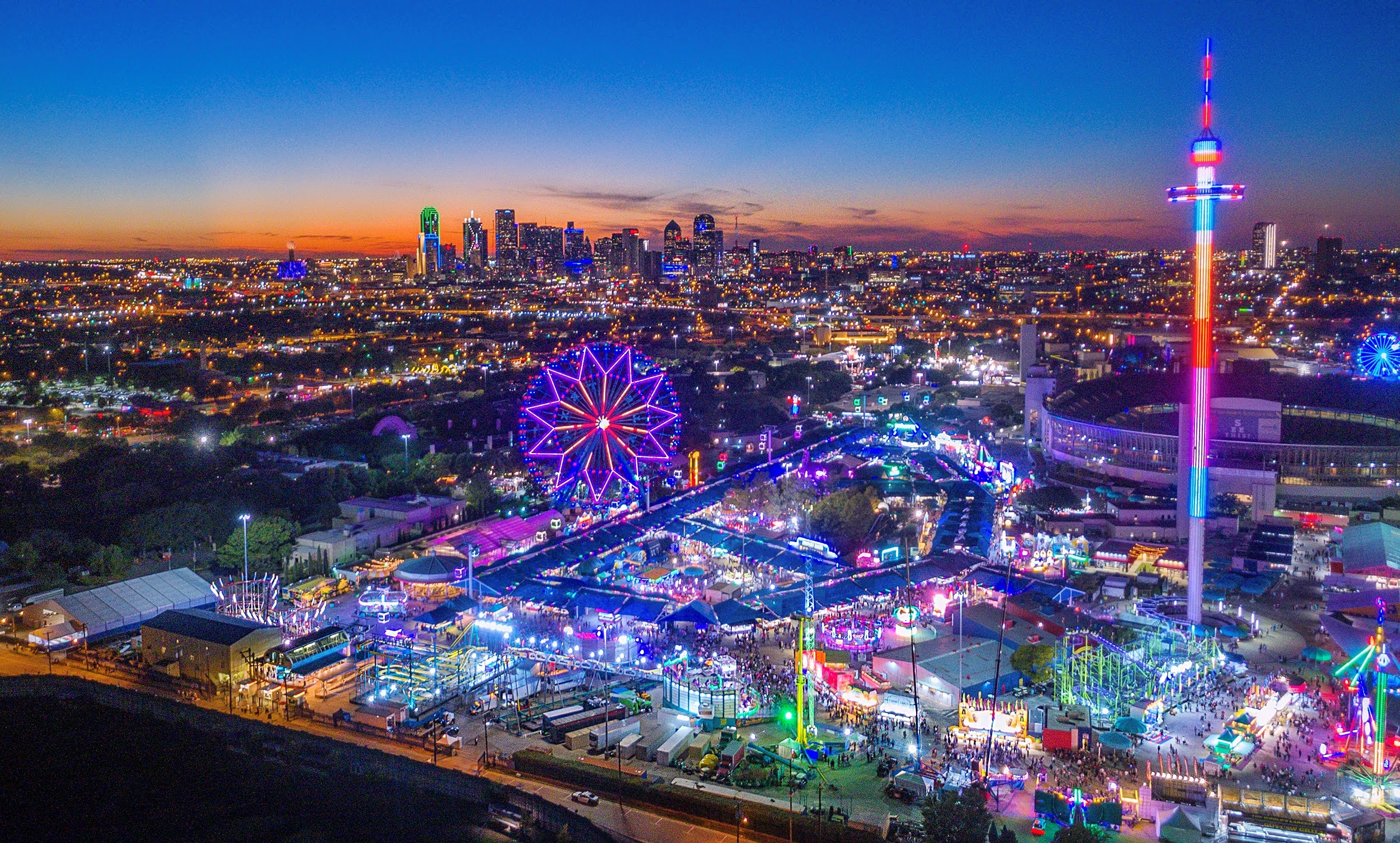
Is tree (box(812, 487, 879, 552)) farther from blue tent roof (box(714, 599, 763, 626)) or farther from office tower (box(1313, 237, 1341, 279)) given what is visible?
office tower (box(1313, 237, 1341, 279))

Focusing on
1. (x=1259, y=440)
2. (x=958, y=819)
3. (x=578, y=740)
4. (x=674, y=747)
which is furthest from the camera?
(x=1259, y=440)

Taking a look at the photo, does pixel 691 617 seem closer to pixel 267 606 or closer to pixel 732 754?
pixel 732 754

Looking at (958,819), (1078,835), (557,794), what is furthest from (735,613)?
(1078,835)

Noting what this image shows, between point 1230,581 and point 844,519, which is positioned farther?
point 844,519

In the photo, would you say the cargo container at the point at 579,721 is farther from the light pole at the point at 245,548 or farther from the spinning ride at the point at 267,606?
the light pole at the point at 245,548

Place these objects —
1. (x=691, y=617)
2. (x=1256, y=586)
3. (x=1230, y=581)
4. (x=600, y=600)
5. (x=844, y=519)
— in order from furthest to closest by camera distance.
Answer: (x=844, y=519), (x=1230, y=581), (x=1256, y=586), (x=600, y=600), (x=691, y=617)

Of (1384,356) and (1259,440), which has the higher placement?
(1384,356)

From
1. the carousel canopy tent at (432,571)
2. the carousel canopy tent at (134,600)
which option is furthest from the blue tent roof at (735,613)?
the carousel canopy tent at (134,600)

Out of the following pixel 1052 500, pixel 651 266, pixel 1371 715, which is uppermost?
pixel 651 266
